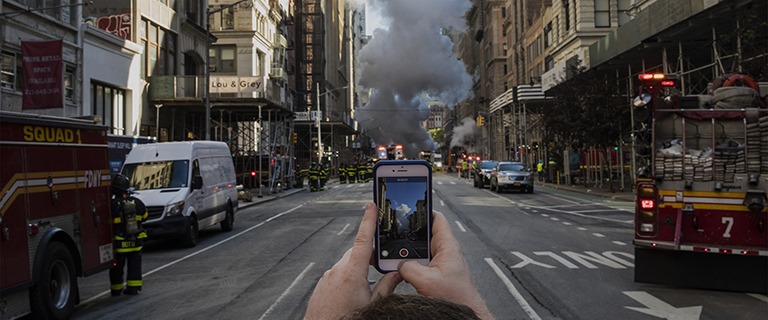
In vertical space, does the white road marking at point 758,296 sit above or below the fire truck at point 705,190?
below

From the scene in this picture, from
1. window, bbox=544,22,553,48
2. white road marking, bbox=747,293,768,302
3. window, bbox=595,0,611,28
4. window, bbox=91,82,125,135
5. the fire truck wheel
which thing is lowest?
white road marking, bbox=747,293,768,302

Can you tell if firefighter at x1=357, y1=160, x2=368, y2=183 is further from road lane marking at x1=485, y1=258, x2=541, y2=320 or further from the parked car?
road lane marking at x1=485, y1=258, x2=541, y2=320

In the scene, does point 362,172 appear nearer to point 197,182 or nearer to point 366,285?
point 197,182

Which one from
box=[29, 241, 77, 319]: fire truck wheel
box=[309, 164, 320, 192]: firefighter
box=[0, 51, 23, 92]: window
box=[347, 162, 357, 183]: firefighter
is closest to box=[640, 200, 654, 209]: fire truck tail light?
box=[29, 241, 77, 319]: fire truck wheel

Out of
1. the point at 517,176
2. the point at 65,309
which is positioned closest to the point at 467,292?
the point at 65,309

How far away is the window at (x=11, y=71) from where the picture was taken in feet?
60.2

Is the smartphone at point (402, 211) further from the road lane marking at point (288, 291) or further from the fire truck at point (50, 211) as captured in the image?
the fire truck at point (50, 211)

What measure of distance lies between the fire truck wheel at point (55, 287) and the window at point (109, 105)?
1822 cm

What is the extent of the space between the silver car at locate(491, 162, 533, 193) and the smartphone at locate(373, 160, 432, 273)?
28806 mm

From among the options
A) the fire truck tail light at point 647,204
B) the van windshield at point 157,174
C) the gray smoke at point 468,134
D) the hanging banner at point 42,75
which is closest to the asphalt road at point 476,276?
the fire truck tail light at point 647,204

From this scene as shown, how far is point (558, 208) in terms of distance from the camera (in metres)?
22.1

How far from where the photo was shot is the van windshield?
46.3 feet

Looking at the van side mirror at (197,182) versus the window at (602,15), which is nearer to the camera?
the van side mirror at (197,182)

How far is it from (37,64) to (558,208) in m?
18.9
